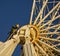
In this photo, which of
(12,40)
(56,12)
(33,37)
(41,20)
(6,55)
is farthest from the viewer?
(56,12)

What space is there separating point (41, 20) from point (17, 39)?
4.61 meters

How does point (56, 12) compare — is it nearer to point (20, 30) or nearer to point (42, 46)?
point (42, 46)

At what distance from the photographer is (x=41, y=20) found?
30.6 meters

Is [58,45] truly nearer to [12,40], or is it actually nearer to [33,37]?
[33,37]

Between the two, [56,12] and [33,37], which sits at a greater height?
[56,12]

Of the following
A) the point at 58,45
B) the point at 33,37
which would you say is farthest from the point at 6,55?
the point at 58,45

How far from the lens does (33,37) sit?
28.5 m

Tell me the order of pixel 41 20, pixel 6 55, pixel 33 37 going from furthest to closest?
pixel 41 20 < pixel 33 37 < pixel 6 55

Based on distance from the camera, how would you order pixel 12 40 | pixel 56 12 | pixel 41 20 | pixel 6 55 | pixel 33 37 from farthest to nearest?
pixel 56 12
pixel 41 20
pixel 33 37
pixel 12 40
pixel 6 55


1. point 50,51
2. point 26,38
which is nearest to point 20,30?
point 26,38

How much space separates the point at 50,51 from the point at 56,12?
400cm

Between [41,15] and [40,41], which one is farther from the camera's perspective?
[41,15]

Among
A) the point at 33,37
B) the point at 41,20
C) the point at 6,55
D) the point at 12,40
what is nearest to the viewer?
the point at 6,55

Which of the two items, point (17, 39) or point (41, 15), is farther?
point (41, 15)
